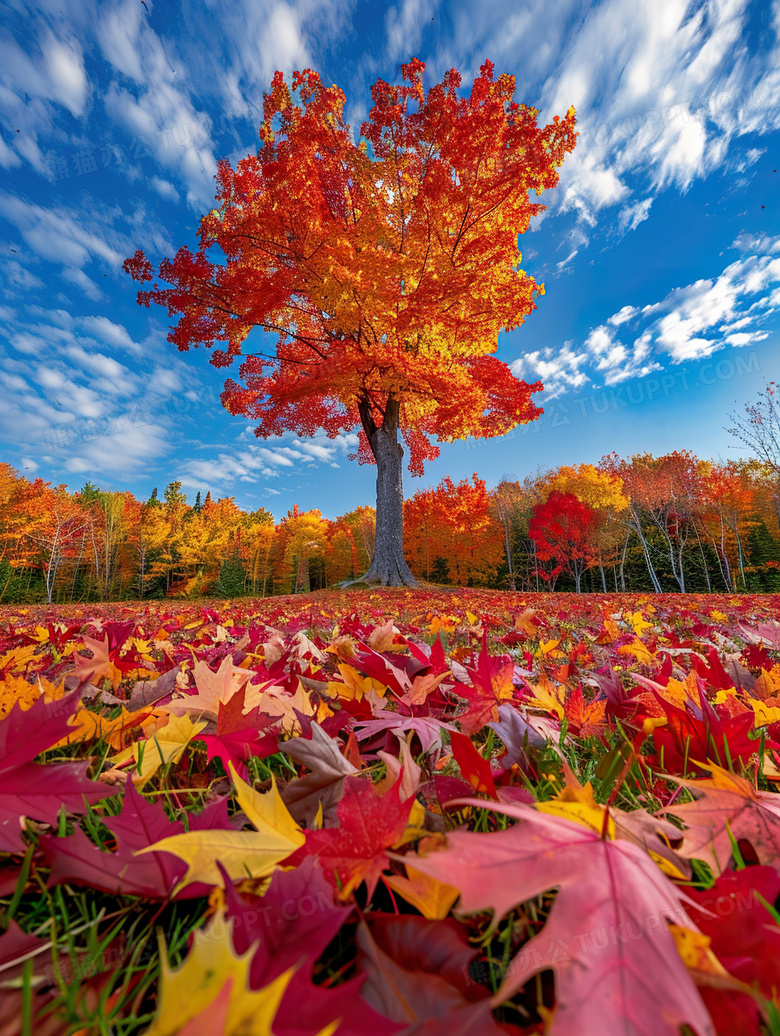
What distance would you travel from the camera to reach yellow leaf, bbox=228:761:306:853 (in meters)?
0.46

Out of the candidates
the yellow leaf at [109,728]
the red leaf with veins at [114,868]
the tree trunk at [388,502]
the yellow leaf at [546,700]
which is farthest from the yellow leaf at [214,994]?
the tree trunk at [388,502]

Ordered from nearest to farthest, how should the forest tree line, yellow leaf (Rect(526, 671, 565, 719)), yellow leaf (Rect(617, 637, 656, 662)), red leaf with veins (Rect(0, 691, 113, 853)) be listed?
1. red leaf with veins (Rect(0, 691, 113, 853))
2. yellow leaf (Rect(526, 671, 565, 719))
3. yellow leaf (Rect(617, 637, 656, 662))
4. the forest tree line

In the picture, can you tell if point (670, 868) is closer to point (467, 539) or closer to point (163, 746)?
point (163, 746)

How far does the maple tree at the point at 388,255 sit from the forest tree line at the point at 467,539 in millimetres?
14559

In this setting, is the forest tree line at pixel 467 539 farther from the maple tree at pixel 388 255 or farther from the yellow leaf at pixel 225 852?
the yellow leaf at pixel 225 852

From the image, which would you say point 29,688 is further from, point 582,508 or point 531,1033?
point 582,508

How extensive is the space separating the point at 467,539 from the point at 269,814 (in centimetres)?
3379

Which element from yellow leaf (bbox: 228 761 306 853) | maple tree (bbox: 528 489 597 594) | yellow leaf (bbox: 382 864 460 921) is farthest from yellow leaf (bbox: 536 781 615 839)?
maple tree (bbox: 528 489 597 594)

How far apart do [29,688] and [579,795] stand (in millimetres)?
1172

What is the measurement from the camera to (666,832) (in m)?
0.51

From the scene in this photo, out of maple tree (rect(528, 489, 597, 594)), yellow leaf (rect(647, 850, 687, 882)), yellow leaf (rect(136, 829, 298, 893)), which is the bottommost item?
yellow leaf (rect(647, 850, 687, 882))

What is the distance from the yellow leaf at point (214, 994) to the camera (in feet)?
0.73

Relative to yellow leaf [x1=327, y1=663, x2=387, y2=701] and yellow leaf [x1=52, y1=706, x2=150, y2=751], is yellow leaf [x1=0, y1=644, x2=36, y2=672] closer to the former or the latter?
yellow leaf [x1=52, y1=706, x2=150, y2=751]

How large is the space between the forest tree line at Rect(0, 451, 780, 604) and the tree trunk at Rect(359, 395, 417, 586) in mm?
13289
